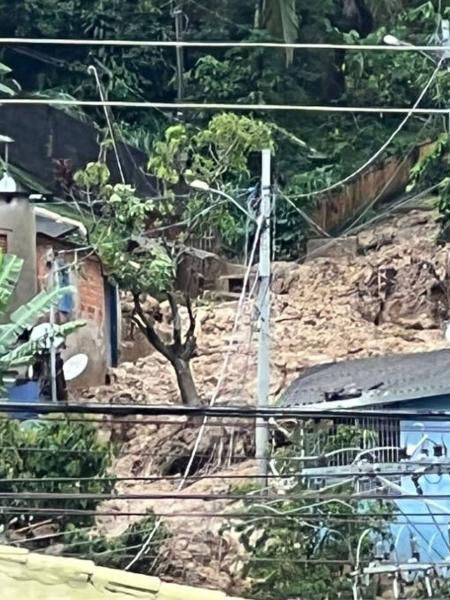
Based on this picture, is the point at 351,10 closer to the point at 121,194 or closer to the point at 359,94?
the point at 359,94

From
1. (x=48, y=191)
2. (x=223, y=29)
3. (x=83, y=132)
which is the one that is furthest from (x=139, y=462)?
(x=223, y=29)

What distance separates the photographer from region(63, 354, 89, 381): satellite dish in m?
16.2

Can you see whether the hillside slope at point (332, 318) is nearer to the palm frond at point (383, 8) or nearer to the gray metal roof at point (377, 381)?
the gray metal roof at point (377, 381)

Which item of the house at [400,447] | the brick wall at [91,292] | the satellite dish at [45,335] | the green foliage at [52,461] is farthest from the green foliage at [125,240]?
the house at [400,447]

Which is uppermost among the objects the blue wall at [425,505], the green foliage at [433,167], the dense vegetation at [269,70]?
the dense vegetation at [269,70]

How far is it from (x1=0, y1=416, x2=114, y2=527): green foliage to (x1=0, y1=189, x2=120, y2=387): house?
10.5 feet

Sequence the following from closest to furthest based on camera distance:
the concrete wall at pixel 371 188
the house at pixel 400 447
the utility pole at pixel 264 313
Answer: the house at pixel 400 447 < the utility pole at pixel 264 313 < the concrete wall at pixel 371 188

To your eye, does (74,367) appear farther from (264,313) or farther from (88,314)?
(264,313)

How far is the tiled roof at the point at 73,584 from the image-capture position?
4.42 m

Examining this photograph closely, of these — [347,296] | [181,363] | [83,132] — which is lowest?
[181,363]

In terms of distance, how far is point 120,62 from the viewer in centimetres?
2489

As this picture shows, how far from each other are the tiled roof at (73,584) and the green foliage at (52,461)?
7518 millimetres

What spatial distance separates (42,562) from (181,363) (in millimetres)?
11221

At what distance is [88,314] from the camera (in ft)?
59.4
